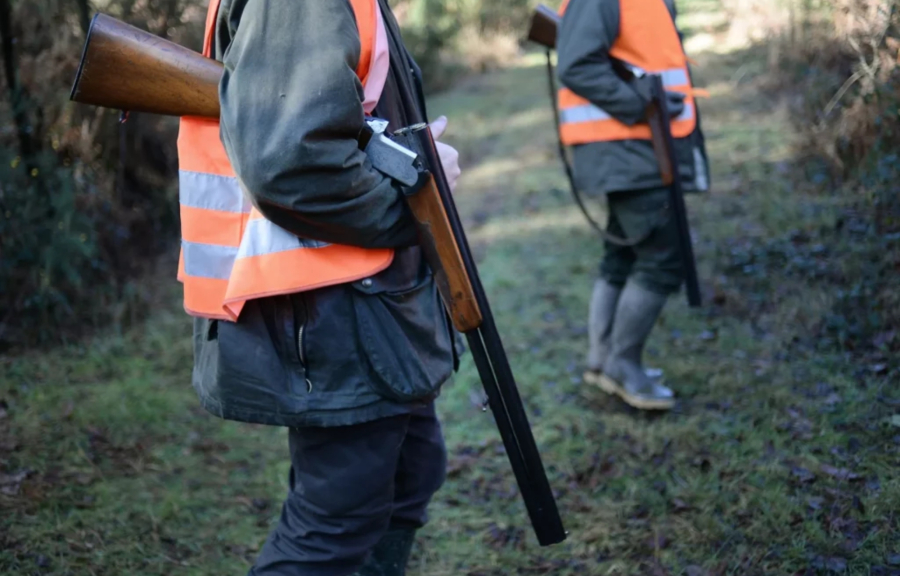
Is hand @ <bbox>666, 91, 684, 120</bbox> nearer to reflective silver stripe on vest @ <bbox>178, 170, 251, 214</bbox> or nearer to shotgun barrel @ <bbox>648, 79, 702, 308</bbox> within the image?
shotgun barrel @ <bbox>648, 79, 702, 308</bbox>

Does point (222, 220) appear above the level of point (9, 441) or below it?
above

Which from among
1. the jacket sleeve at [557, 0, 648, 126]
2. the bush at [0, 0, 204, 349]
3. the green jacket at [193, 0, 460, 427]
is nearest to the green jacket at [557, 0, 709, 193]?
the jacket sleeve at [557, 0, 648, 126]

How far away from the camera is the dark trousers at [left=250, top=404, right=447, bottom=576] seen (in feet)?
6.88

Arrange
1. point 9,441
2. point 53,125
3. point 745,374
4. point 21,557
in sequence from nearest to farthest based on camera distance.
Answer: point 21,557, point 9,441, point 745,374, point 53,125

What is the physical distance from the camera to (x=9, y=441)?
3744 mm

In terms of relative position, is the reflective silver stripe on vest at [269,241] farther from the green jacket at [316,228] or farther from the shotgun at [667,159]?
the shotgun at [667,159]

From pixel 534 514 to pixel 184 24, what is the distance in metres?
4.86

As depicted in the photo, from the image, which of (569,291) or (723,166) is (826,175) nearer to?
(723,166)

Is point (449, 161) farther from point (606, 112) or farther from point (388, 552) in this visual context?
point (606, 112)

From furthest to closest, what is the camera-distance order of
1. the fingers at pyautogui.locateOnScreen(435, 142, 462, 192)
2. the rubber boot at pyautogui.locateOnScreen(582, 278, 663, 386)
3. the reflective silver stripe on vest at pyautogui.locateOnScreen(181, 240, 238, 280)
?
the rubber boot at pyautogui.locateOnScreen(582, 278, 663, 386), the fingers at pyautogui.locateOnScreen(435, 142, 462, 192), the reflective silver stripe on vest at pyautogui.locateOnScreen(181, 240, 238, 280)

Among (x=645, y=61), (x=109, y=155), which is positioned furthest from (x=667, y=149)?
(x=109, y=155)

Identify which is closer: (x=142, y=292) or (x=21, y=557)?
(x=21, y=557)

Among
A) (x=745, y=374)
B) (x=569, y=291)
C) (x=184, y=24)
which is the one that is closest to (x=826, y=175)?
(x=569, y=291)

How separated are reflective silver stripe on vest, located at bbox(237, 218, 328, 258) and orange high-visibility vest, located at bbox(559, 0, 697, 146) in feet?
7.37
